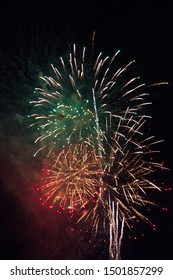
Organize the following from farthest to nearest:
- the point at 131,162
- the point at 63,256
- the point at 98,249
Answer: the point at 63,256
the point at 98,249
the point at 131,162

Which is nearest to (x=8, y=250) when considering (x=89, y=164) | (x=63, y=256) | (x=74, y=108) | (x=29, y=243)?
(x=29, y=243)

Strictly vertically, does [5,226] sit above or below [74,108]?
below

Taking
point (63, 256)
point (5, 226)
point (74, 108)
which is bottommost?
point (63, 256)

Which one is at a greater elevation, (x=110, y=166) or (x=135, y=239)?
(x=110, y=166)
